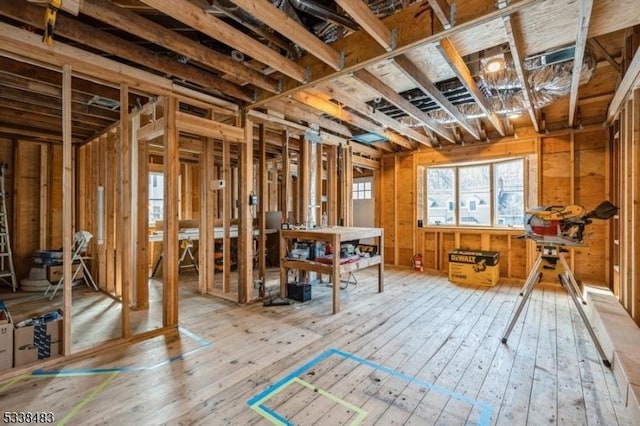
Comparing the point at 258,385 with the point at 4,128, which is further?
the point at 4,128

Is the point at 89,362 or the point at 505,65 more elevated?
the point at 505,65

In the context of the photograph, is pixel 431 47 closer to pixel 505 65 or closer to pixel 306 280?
pixel 505 65

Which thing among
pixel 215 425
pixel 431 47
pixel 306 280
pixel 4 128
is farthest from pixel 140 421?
pixel 4 128

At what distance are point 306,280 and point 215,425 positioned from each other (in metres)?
2.91

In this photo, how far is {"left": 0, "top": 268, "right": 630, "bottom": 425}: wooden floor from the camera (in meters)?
1.84

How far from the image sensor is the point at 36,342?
2.40 m

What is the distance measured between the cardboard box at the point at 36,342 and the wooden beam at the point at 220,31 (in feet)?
8.60

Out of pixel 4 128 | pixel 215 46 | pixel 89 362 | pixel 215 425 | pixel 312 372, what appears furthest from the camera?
pixel 4 128

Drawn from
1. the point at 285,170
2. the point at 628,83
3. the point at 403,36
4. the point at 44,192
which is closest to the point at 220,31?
the point at 403,36

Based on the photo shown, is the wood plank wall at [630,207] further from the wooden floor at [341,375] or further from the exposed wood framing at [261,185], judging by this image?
the exposed wood framing at [261,185]

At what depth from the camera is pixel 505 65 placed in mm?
3062

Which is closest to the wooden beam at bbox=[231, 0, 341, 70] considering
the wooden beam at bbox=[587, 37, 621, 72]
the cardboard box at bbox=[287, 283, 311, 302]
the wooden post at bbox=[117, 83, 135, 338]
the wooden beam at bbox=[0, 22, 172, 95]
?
the wooden beam at bbox=[0, 22, 172, 95]

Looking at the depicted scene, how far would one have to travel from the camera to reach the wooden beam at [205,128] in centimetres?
323

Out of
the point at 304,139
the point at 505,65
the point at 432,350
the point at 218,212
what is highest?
the point at 505,65
